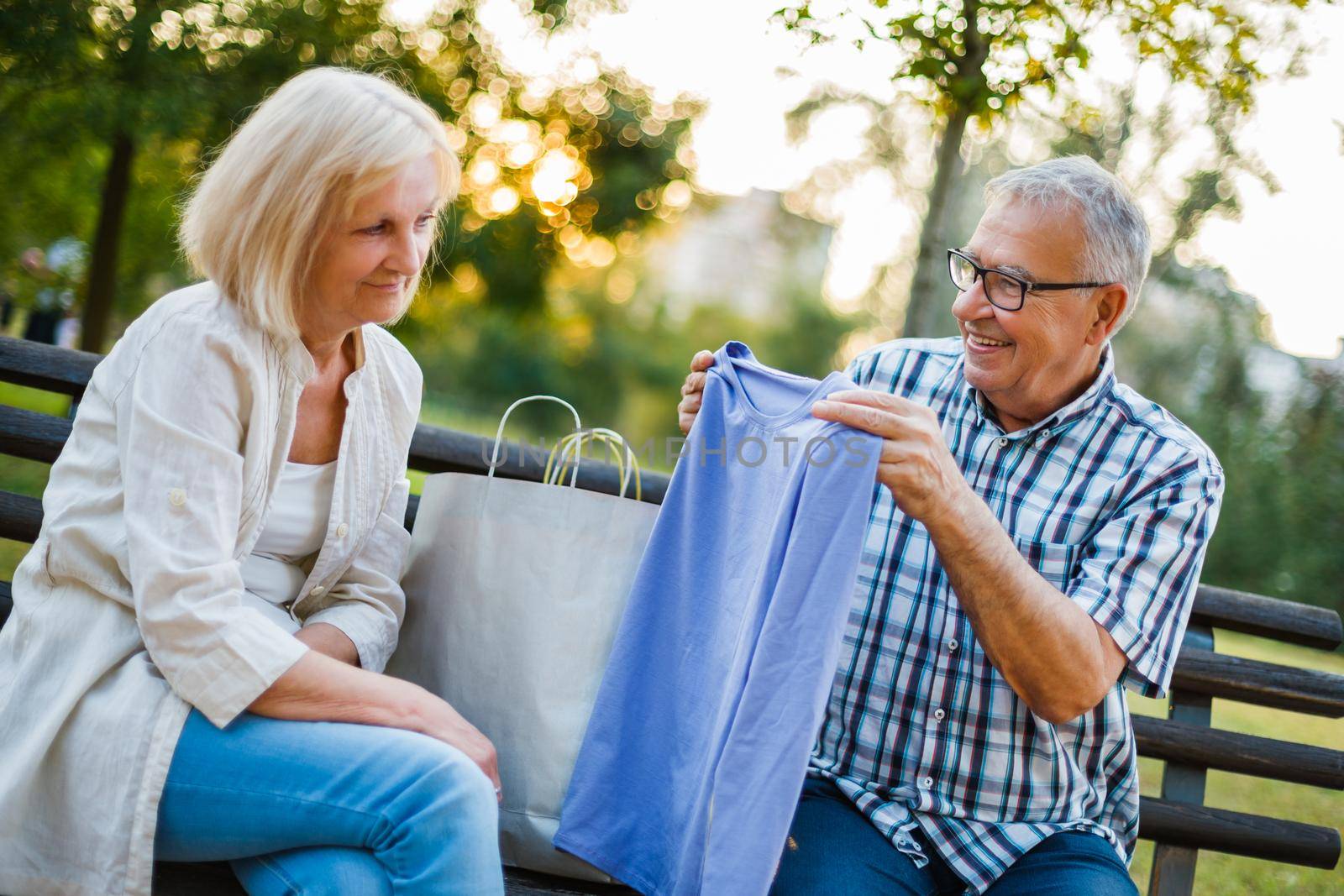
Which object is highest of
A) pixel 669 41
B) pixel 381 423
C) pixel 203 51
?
pixel 669 41

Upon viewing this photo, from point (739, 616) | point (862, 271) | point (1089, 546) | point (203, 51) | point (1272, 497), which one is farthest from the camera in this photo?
point (862, 271)

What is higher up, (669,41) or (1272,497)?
(669,41)

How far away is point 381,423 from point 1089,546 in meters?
1.50

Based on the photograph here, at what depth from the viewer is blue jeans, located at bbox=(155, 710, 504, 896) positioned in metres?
1.79

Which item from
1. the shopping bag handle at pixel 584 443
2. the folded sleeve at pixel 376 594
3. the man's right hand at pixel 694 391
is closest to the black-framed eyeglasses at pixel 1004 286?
the man's right hand at pixel 694 391

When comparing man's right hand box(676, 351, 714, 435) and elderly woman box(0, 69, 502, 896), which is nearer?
elderly woman box(0, 69, 502, 896)

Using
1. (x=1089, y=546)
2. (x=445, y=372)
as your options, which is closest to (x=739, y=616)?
(x=1089, y=546)

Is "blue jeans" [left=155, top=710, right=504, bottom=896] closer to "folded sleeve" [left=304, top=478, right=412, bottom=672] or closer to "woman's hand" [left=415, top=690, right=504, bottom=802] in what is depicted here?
"woman's hand" [left=415, top=690, right=504, bottom=802]

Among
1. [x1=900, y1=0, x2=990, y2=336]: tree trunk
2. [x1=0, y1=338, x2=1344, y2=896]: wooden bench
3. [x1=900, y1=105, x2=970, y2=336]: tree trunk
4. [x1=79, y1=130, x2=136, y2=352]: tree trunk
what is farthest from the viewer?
A: [x1=79, y1=130, x2=136, y2=352]: tree trunk

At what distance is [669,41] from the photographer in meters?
5.86

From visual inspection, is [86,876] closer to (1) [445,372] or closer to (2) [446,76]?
(2) [446,76]

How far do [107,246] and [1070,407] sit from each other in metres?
5.42

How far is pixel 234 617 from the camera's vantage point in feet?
6.08

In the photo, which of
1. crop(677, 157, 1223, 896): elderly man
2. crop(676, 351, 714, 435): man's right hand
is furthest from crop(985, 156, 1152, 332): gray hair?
crop(676, 351, 714, 435): man's right hand
